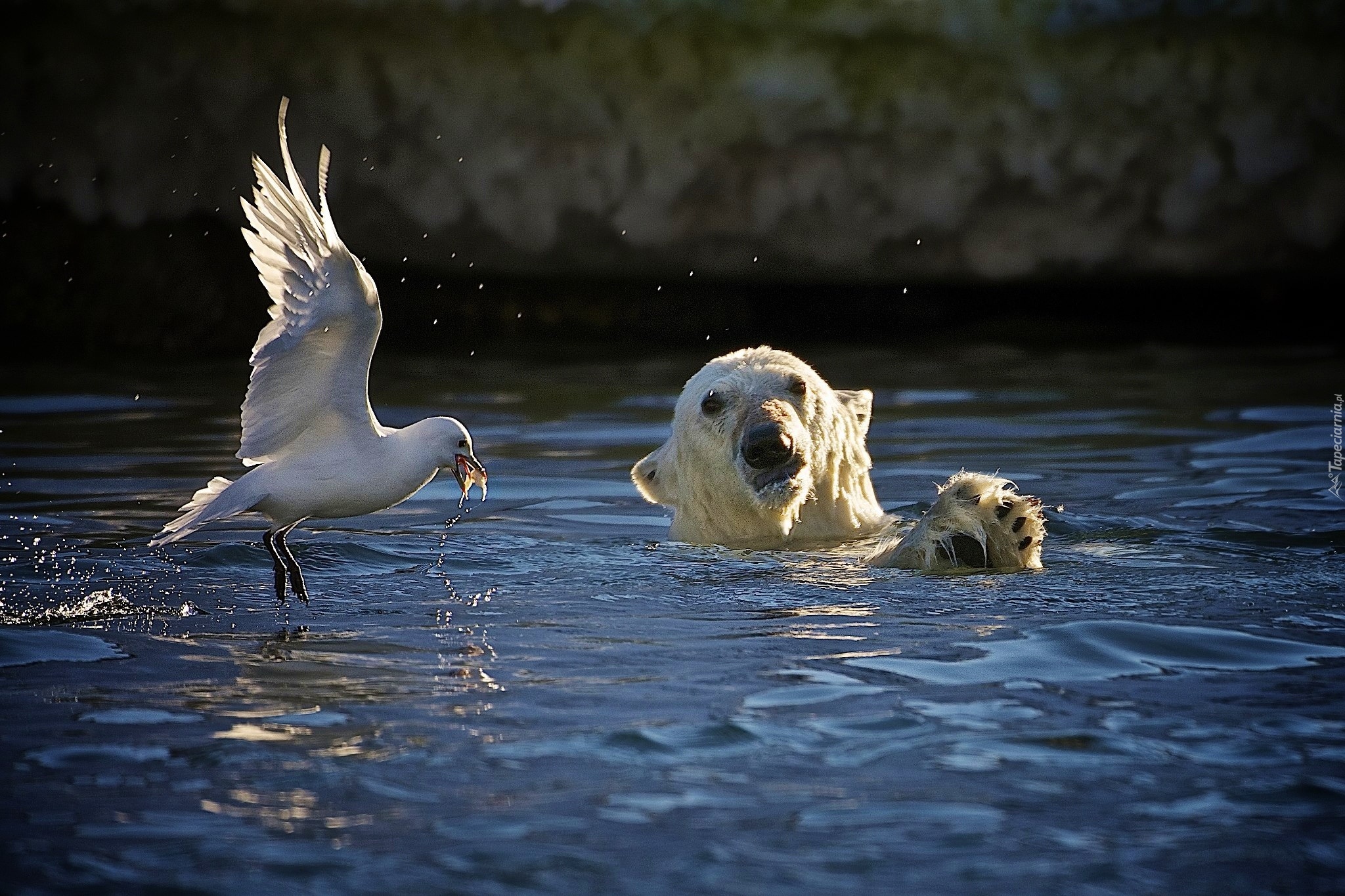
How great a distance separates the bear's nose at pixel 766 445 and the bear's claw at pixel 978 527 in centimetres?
56

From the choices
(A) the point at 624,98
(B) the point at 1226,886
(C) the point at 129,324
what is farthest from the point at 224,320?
(B) the point at 1226,886

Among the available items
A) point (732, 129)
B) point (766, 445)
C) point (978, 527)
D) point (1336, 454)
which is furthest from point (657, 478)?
point (732, 129)

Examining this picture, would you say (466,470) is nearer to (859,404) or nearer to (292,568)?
(292,568)

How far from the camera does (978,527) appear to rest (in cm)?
496

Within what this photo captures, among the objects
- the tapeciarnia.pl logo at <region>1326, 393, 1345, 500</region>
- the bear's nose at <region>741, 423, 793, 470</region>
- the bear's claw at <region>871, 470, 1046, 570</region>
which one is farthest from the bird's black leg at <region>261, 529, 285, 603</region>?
the tapeciarnia.pl logo at <region>1326, 393, 1345, 500</region>

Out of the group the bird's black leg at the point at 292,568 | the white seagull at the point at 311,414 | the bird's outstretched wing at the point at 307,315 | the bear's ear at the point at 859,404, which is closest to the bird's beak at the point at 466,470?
the white seagull at the point at 311,414

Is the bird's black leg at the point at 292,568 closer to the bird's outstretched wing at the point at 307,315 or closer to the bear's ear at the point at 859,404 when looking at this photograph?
the bird's outstretched wing at the point at 307,315

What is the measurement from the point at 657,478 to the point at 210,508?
6.53ft

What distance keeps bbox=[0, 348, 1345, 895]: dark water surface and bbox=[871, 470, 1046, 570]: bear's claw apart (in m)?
0.10

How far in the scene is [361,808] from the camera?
2883 mm

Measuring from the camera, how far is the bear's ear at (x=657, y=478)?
596 centimetres

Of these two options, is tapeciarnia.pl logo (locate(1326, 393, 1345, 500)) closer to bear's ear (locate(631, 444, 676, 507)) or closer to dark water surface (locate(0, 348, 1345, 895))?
dark water surface (locate(0, 348, 1345, 895))

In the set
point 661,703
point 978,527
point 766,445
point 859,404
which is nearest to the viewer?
point 661,703

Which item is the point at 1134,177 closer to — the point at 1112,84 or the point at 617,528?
the point at 1112,84
